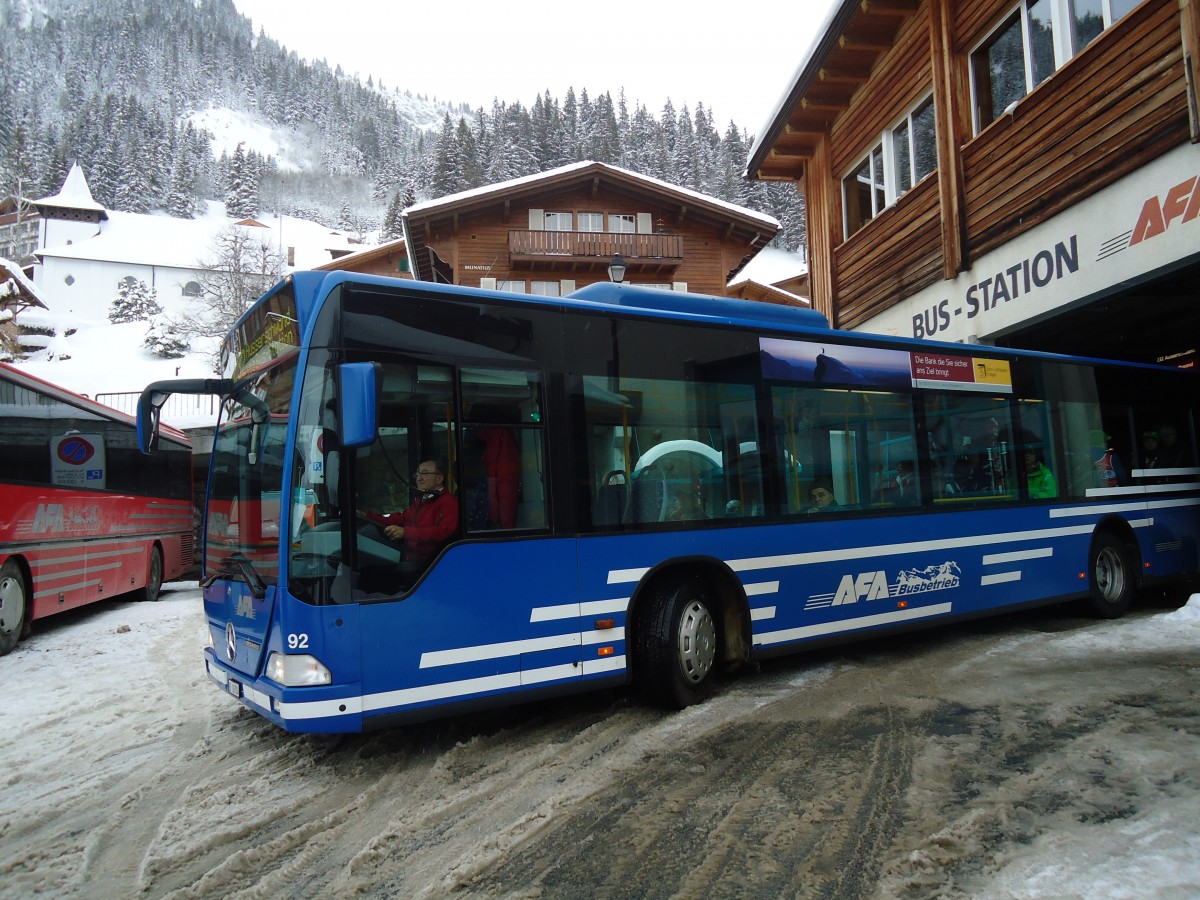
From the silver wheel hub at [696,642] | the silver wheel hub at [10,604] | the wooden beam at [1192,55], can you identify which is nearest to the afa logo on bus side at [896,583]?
the silver wheel hub at [696,642]

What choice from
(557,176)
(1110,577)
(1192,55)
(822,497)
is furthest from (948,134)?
(557,176)

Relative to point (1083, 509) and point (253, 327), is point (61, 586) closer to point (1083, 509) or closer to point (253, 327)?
point (253, 327)

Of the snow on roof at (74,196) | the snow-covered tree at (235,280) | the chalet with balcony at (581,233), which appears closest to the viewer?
the chalet with balcony at (581,233)

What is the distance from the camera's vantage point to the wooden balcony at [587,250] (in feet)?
106

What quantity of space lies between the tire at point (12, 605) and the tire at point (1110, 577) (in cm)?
1222

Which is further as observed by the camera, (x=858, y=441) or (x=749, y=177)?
(x=749, y=177)

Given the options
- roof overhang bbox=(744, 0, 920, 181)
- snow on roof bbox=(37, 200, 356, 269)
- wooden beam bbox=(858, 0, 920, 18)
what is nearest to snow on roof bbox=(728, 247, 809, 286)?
snow on roof bbox=(37, 200, 356, 269)

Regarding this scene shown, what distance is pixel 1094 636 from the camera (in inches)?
320

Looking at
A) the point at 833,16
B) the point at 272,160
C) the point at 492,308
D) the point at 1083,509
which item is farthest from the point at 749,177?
the point at 272,160

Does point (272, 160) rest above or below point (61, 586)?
above

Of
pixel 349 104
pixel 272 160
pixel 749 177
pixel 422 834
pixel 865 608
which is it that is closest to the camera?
pixel 422 834

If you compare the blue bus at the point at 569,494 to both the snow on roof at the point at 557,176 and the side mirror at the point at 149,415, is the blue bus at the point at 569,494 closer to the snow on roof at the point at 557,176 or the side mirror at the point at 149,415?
the side mirror at the point at 149,415

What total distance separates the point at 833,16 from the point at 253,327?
37.9 ft

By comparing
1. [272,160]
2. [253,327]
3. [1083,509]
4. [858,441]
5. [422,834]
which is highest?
[272,160]
